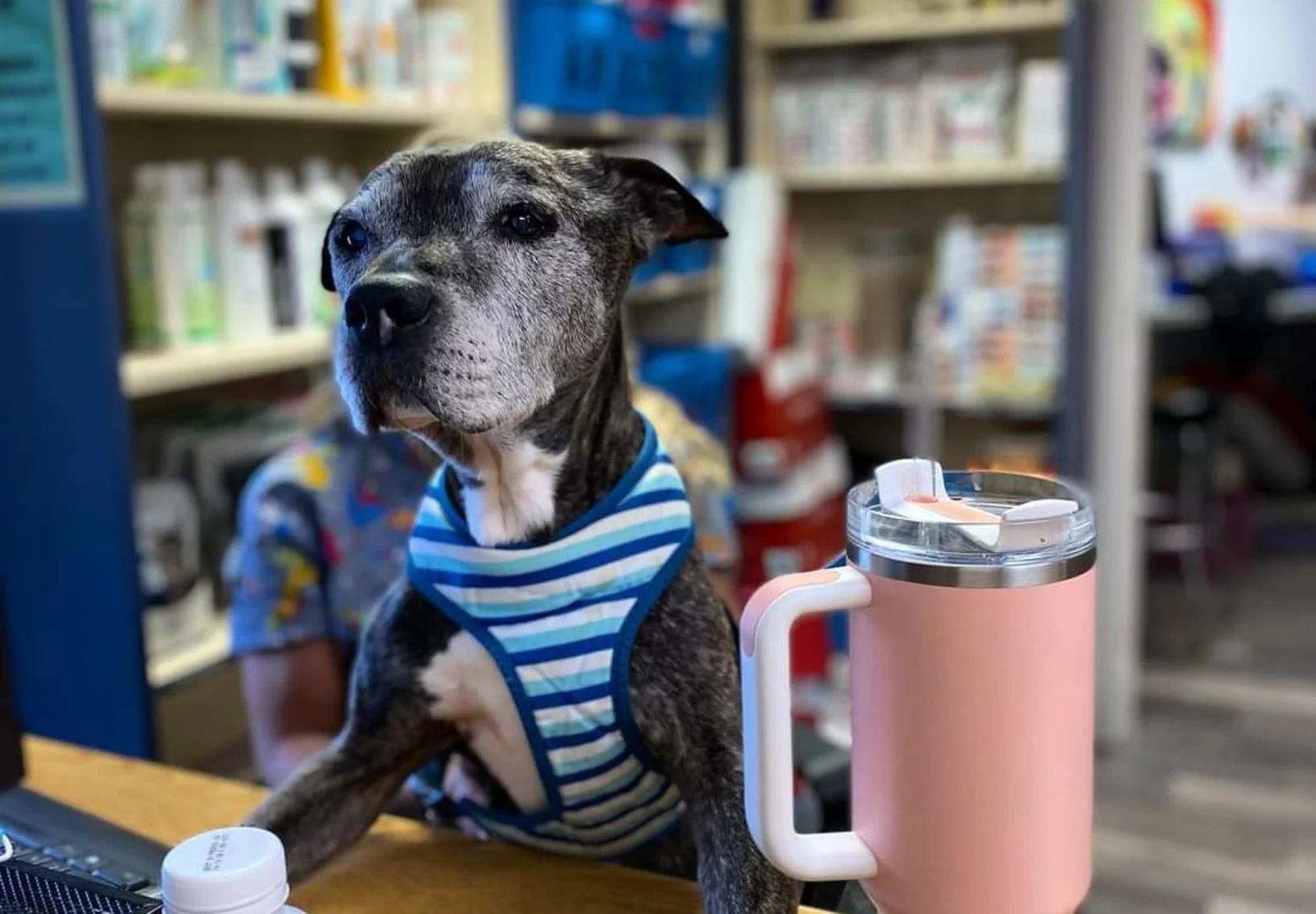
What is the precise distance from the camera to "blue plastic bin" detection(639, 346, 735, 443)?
288 centimetres

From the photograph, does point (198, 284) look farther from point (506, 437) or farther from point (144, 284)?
point (506, 437)

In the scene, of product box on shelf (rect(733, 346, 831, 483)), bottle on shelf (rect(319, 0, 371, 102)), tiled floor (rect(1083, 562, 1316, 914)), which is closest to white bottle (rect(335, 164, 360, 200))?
bottle on shelf (rect(319, 0, 371, 102))

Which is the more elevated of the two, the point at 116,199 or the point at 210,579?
the point at 116,199

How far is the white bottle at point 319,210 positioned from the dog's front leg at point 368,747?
1258 millimetres

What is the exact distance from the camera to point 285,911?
2.16 ft

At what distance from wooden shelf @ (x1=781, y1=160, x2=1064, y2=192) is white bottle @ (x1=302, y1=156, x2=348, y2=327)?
5.39 feet

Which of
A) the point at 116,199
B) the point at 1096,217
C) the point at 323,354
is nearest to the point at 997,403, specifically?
the point at 1096,217

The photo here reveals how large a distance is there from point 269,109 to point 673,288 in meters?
1.39

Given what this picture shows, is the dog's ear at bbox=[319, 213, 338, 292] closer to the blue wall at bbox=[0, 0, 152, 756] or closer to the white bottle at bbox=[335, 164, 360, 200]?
the blue wall at bbox=[0, 0, 152, 756]

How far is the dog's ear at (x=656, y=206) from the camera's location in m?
0.81

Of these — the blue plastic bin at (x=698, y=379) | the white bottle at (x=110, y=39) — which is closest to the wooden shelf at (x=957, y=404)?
the blue plastic bin at (x=698, y=379)

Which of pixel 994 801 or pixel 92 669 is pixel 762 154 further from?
pixel 994 801

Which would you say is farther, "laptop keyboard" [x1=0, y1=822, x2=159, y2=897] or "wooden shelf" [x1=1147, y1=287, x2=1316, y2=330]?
"wooden shelf" [x1=1147, y1=287, x2=1316, y2=330]

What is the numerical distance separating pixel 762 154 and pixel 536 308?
2.90 meters
